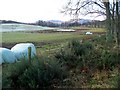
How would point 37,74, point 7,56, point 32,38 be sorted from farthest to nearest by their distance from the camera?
point 32,38
point 7,56
point 37,74

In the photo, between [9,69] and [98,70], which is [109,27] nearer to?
[98,70]

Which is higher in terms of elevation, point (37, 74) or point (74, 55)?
point (74, 55)

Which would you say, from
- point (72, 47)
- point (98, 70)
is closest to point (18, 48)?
point (72, 47)

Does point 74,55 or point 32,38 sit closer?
point 74,55

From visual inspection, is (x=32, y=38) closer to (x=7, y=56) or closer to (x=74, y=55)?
(x=7, y=56)

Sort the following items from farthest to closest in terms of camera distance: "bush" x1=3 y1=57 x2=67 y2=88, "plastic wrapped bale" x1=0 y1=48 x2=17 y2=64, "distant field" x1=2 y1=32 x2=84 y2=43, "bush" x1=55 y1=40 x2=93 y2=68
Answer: "distant field" x1=2 y1=32 x2=84 y2=43 < "plastic wrapped bale" x1=0 y1=48 x2=17 y2=64 < "bush" x1=55 y1=40 x2=93 y2=68 < "bush" x1=3 y1=57 x2=67 y2=88

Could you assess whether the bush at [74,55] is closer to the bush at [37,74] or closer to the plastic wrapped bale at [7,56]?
the bush at [37,74]

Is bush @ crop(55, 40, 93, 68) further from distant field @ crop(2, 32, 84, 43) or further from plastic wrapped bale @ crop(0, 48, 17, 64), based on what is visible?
distant field @ crop(2, 32, 84, 43)

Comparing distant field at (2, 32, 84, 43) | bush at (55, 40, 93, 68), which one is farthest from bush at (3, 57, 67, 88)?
distant field at (2, 32, 84, 43)

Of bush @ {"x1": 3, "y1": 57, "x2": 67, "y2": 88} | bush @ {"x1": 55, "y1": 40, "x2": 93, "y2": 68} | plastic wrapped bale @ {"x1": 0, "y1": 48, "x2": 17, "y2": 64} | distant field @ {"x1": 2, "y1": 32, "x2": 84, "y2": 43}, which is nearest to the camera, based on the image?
bush @ {"x1": 3, "y1": 57, "x2": 67, "y2": 88}

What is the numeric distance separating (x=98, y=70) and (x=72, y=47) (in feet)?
10.1

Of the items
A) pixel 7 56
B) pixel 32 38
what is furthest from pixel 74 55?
pixel 32 38

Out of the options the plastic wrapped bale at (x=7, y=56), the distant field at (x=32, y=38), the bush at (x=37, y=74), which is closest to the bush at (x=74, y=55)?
the bush at (x=37, y=74)

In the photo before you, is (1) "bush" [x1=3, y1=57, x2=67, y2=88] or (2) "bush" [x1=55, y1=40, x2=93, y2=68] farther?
(2) "bush" [x1=55, y1=40, x2=93, y2=68]
